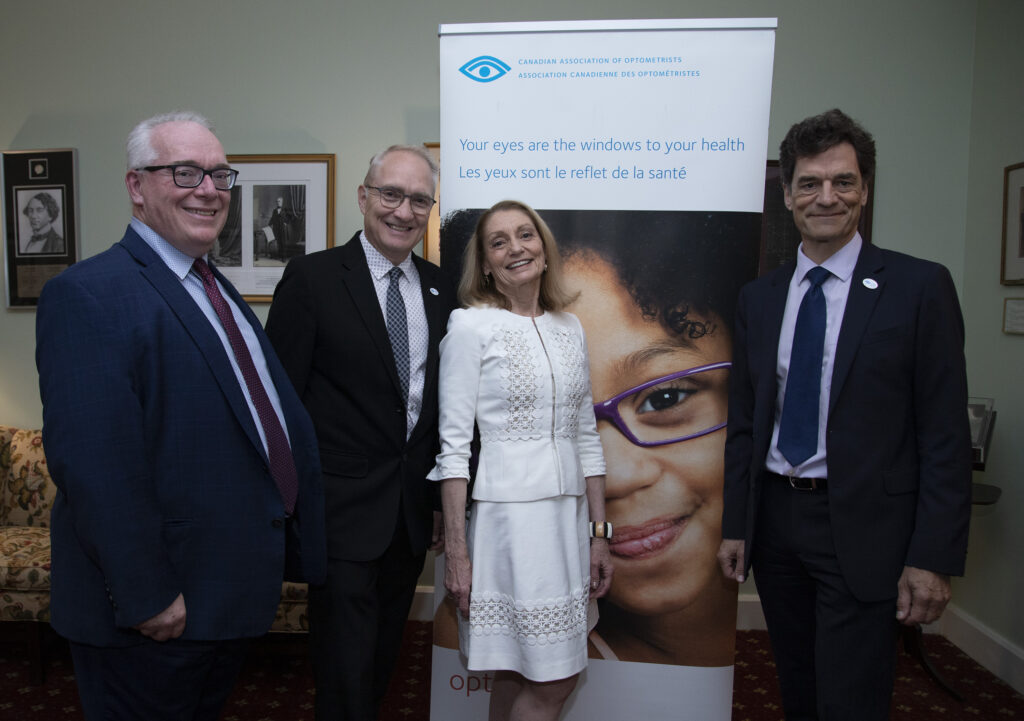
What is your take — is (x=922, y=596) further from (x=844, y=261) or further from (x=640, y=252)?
(x=640, y=252)

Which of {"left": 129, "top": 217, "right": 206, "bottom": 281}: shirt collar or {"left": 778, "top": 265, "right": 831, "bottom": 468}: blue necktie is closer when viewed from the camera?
{"left": 129, "top": 217, "right": 206, "bottom": 281}: shirt collar

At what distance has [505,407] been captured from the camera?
1.72 metres

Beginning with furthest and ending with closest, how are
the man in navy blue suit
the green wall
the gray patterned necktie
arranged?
1. the green wall
2. the gray patterned necktie
3. the man in navy blue suit

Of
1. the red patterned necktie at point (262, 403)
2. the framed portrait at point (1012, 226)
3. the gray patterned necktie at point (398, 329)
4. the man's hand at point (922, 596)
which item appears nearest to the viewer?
the red patterned necktie at point (262, 403)

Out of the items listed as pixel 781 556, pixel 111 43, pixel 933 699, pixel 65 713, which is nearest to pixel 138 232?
pixel 781 556

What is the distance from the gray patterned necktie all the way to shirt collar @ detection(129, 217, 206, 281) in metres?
0.55

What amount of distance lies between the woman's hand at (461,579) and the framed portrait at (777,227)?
7.51ft

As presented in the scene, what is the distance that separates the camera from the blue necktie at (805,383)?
5.32ft

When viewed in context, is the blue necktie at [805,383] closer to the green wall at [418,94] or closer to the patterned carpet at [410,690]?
the patterned carpet at [410,690]

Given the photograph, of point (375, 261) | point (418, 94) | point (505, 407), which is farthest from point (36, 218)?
point (505, 407)

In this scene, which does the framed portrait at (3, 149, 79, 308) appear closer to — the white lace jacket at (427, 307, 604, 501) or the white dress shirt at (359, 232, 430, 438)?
the white dress shirt at (359, 232, 430, 438)

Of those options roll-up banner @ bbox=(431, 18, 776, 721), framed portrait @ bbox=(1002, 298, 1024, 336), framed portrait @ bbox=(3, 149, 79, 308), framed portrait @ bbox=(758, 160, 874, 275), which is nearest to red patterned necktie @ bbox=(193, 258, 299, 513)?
roll-up banner @ bbox=(431, 18, 776, 721)

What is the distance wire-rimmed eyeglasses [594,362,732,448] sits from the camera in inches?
84.1

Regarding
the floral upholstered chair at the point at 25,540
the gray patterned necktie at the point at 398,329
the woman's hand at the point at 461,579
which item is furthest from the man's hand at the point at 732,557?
the floral upholstered chair at the point at 25,540
